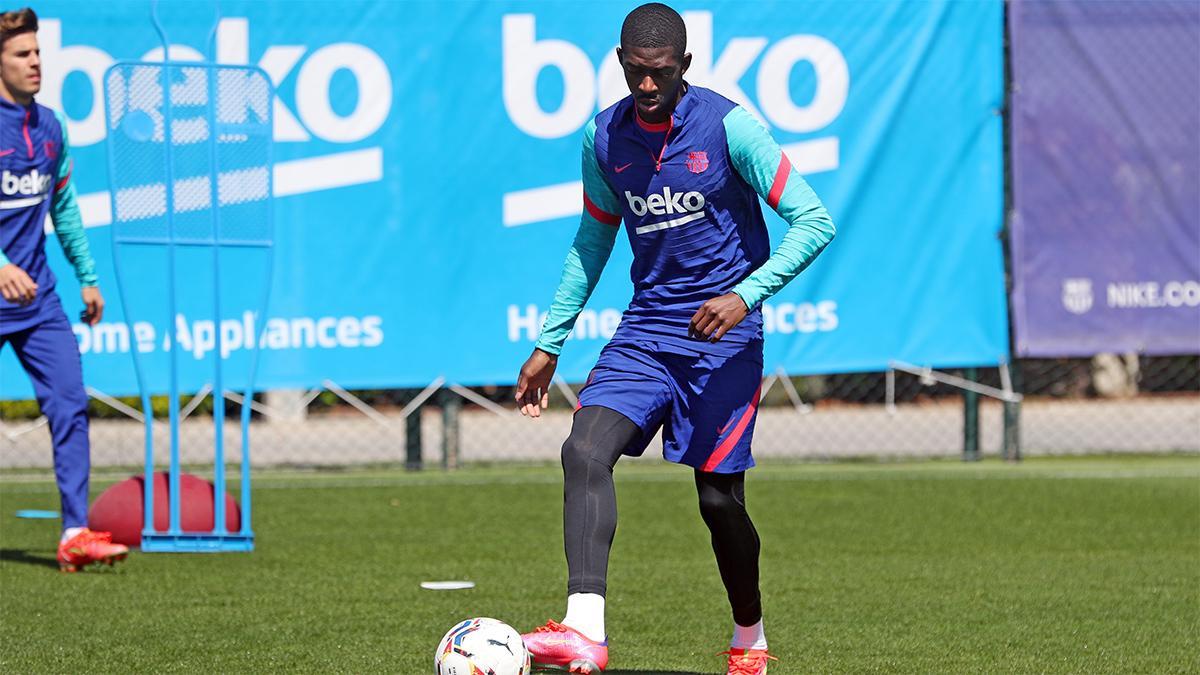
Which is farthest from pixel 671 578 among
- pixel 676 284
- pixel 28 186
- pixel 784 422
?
pixel 784 422

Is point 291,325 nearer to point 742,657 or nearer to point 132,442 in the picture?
point 132,442

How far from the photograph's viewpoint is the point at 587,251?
493 cm

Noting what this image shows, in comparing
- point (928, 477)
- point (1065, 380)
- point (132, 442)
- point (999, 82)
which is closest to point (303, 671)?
point (928, 477)

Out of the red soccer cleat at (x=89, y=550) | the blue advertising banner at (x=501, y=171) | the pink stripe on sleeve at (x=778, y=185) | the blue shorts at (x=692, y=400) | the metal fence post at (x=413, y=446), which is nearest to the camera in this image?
the pink stripe on sleeve at (x=778, y=185)

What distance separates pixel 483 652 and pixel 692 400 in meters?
0.95

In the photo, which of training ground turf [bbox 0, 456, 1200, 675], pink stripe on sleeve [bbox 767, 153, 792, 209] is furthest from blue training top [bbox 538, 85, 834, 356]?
training ground turf [bbox 0, 456, 1200, 675]

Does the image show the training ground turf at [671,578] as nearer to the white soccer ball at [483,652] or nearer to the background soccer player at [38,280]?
the background soccer player at [38,280]

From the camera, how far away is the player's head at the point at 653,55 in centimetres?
444

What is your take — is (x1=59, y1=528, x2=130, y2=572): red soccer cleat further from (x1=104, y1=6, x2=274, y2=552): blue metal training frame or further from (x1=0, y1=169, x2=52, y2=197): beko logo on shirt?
(x1=0, y1=169, x2=52, y2=197): beko logo on shirt

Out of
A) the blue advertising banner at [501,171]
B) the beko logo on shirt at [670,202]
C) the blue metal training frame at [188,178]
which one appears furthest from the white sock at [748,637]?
the blue advertising banner at [501,171]

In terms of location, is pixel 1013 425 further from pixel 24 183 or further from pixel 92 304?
pixel 24 183

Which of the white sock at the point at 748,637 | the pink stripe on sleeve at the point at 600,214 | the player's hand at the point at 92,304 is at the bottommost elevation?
the white sock at the point at 748,637

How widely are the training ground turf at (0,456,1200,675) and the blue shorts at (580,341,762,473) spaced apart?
754 mm

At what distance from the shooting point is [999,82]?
1073 cm
